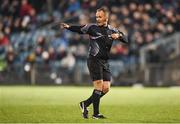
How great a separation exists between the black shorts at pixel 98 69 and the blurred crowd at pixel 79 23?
15.4 m

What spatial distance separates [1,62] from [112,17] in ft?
18.5

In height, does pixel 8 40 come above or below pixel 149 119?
above

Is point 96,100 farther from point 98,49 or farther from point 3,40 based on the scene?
point 3,40

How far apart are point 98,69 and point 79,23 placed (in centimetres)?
1724

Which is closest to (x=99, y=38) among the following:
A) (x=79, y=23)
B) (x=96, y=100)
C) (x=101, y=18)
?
(x=101, y=18)

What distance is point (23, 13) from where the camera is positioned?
32000 millimetres

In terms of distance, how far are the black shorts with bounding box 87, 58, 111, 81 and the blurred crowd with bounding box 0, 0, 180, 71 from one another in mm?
15421

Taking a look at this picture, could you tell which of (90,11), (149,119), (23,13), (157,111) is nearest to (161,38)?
(90,11)

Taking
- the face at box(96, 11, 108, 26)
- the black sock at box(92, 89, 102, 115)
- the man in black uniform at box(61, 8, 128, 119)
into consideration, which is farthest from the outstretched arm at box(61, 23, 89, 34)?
the black sock at box(92, 89, 102, 115)

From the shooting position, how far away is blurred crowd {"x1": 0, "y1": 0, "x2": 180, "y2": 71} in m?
29.8

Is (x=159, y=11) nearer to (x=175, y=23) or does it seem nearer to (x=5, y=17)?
(x=175, y=23)

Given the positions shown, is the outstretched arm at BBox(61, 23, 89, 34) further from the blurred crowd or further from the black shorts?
the blurred crowd

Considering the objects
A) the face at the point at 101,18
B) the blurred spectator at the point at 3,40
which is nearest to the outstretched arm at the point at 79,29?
the face at the point at 101,18

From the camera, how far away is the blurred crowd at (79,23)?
29.8 meters
